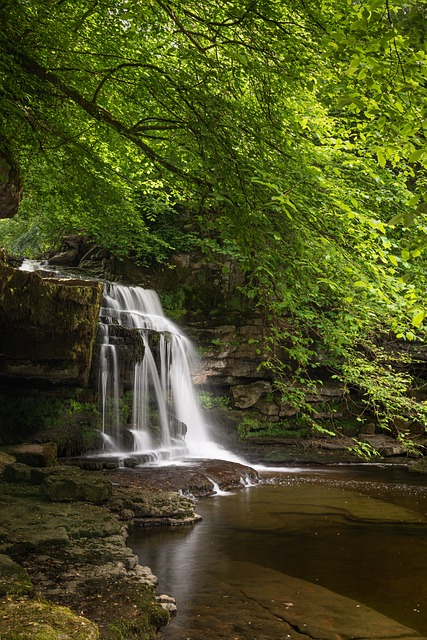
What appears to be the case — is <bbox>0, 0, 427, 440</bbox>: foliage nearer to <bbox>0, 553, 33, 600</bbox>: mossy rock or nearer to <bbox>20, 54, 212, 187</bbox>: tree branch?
<bbox>20, 54, 212, 187</bbox>: tree branch

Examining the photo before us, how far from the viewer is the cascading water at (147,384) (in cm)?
1488

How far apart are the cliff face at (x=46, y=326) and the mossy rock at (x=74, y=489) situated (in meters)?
3.59

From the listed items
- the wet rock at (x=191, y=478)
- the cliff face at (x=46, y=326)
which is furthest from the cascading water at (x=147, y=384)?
the cliff face at (x=46, y=326)

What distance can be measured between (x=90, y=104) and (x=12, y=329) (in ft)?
19.1

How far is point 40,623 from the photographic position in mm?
3803

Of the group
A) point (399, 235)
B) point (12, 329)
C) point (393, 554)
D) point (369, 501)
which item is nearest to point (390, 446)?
point (369, 501)

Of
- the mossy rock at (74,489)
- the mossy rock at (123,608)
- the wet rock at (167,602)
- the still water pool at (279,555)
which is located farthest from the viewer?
the mossy rock at (74,489)

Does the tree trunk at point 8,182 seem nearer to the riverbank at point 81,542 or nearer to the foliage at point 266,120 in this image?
the foliage at point 266,120

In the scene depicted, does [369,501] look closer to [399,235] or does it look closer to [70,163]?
[399,235]

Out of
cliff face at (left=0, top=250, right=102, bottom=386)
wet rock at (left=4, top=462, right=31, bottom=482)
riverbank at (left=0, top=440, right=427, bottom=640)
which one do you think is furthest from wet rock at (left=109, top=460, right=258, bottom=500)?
cliff face at (left=0, top=250, right=102, bottom=386)

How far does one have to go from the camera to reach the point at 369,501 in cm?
1076

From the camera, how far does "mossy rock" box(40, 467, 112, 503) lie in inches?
316

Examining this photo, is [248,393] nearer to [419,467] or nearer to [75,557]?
[419,467]

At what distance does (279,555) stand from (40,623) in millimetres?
3958
